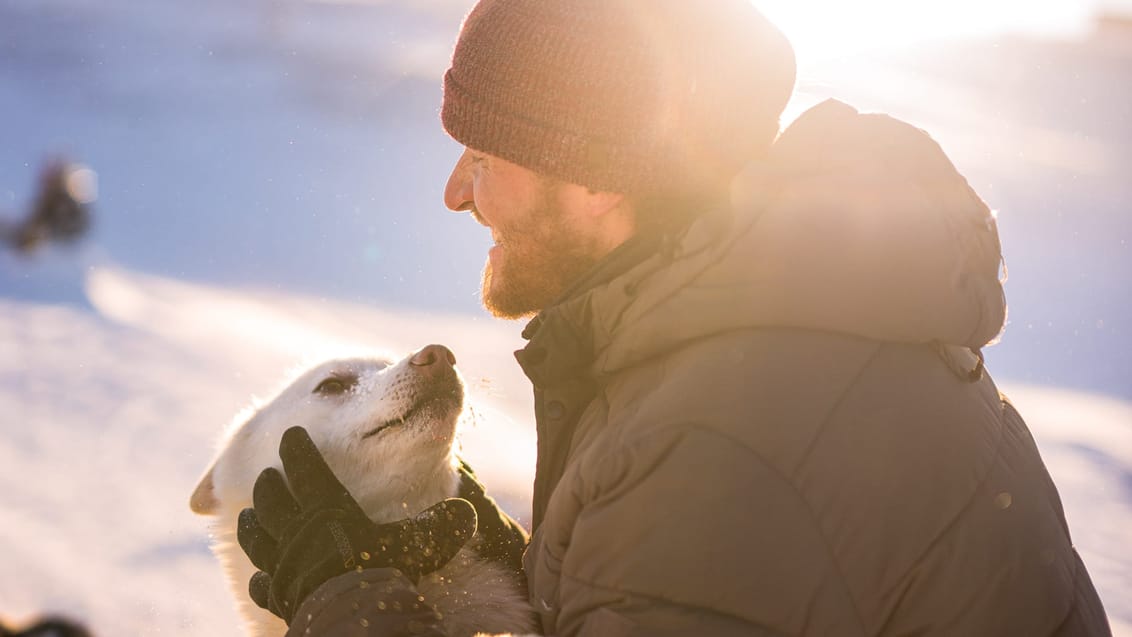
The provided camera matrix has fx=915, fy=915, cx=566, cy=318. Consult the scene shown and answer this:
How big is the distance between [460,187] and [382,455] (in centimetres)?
101

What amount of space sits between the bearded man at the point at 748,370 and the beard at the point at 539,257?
30 millimetres

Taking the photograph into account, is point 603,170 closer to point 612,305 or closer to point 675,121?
point 675,121

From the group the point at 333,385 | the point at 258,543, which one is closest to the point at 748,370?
the point at 258,543

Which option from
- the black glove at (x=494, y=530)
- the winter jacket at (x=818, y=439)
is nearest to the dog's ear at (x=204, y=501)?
the black glove at (x=494, y=530)

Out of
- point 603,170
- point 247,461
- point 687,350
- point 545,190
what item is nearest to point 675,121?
point 603,170

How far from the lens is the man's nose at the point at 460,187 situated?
313cm

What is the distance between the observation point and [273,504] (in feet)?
9.38

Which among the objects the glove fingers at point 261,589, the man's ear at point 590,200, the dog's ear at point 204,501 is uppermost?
the man's ear at point 590,200

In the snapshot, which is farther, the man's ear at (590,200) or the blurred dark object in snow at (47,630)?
the blurred dark object in snow at (47,630)

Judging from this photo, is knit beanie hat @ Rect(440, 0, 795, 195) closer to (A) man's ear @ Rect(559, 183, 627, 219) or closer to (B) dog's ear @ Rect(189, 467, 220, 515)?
Result: (A) man's ear @ Rect(559, 183, 627, 219)

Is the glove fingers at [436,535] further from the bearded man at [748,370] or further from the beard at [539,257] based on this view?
the beard at [539,257]

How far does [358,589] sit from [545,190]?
1.27 m

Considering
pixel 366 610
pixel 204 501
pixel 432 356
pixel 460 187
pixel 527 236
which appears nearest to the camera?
pixel 366 610

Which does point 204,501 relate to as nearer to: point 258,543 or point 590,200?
point 258,543
